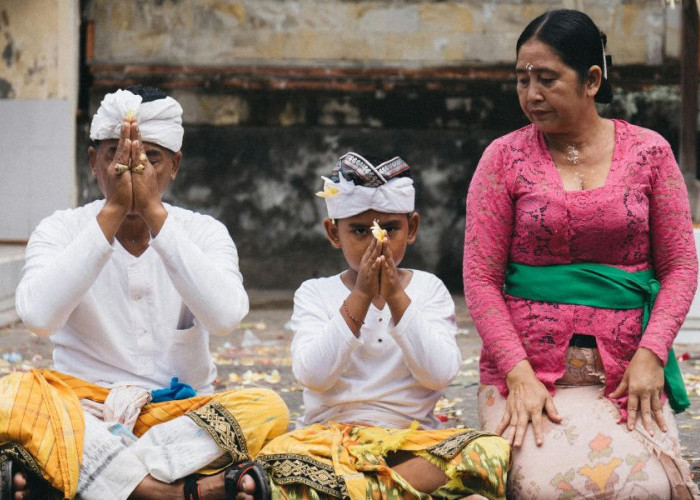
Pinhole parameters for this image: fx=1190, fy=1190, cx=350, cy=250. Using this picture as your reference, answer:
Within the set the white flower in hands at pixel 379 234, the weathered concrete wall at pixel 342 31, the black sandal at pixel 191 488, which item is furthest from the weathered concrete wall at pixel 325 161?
the black sandal at pixel 191 488

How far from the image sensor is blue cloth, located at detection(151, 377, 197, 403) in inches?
178

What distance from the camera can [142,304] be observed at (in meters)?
4.59

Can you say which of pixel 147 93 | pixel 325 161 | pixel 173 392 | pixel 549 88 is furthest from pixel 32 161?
pixel 549 88

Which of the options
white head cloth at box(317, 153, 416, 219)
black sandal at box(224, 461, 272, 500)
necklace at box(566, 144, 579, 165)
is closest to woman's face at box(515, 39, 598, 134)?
necklace at box(566, 144, 579, 165)

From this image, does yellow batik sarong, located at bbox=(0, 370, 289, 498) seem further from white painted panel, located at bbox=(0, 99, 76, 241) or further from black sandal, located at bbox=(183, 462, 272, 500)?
white painted panel, located at bbox=(0, 99, 76, 241)

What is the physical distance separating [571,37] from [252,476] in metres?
1.96

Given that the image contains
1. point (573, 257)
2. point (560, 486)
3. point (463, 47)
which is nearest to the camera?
point (560, 486)

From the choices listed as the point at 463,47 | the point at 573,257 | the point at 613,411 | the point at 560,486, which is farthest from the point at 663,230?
the point at 463,47

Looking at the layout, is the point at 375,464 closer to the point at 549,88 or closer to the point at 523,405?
the point at 523,405

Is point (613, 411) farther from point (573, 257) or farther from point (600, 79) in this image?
point (600, 79)

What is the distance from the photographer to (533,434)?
427 centimetres

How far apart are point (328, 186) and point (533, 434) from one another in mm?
1212

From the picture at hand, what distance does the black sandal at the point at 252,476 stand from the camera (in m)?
4.10

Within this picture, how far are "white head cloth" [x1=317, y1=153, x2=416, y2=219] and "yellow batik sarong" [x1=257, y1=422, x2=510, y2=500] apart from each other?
843mm
